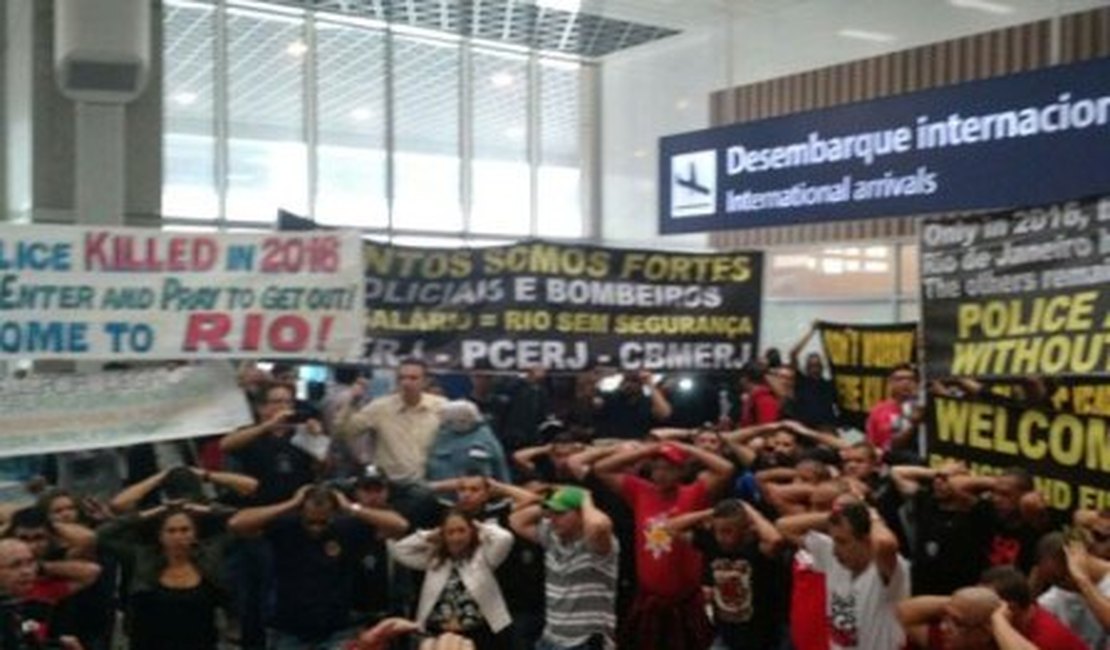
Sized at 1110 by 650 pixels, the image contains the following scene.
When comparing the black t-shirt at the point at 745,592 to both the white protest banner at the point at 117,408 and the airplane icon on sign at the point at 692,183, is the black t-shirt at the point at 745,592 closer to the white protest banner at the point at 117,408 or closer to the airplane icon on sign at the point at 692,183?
the white protest banner at the point at 117,408

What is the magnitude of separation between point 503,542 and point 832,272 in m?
7.58

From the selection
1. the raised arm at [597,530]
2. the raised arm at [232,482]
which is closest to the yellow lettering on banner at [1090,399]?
the raised arm at [597,530]

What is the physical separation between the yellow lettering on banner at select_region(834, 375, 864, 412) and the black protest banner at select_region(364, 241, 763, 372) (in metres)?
0.93

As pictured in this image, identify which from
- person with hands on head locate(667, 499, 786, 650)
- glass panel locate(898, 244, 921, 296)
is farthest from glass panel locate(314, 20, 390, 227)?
person with hands on head locate(667, 499, 786, 650)

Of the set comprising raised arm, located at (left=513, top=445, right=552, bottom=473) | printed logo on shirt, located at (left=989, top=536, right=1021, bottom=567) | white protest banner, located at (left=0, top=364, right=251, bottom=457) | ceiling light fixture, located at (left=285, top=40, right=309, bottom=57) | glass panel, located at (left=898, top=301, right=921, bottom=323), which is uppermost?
ceiling light fixture, located at (left=285, top=40, right=309, bottom=57)

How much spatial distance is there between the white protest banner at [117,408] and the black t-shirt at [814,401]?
425cm

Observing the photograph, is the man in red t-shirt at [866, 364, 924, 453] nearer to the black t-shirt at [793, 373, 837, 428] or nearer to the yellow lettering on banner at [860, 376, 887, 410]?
the yellow lettering on banner at [860, 376, 887, 410]

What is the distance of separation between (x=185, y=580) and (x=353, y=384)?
10.4 ft

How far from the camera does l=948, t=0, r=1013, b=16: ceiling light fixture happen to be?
1130cm

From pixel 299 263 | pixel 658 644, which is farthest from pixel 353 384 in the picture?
pixel 658 644

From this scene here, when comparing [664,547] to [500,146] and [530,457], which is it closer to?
[530,457]

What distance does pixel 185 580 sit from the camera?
19.1 ft

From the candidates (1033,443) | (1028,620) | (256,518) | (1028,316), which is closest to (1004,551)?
(1033,443)

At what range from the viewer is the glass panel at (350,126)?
14.4 m
